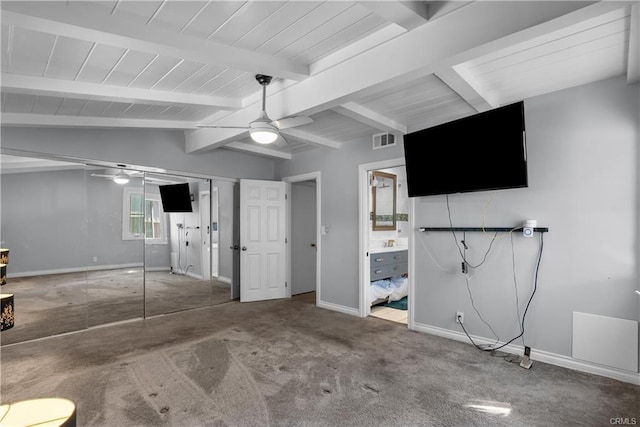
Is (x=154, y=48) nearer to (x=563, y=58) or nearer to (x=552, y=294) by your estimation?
(x=563, y=58)

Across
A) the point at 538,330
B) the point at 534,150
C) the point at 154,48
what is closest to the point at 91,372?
the point at 154,48

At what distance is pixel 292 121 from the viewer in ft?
9.30

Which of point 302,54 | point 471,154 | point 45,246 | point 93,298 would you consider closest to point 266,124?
point 302,54

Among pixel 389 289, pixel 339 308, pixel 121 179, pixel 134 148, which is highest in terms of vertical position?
pixel 134 148

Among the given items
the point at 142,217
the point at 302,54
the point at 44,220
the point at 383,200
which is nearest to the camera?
the point at 302,54

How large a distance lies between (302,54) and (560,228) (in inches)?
109

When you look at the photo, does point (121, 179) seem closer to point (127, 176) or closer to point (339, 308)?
point (127, 176)

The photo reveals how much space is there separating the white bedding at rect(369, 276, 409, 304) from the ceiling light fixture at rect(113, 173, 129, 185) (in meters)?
3.83

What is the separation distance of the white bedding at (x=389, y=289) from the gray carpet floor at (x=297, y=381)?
44.5 inches

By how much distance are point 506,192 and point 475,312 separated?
132 cm

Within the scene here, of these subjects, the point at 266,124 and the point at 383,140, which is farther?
the point at 383,140

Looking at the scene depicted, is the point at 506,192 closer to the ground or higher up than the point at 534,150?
closer to the ground

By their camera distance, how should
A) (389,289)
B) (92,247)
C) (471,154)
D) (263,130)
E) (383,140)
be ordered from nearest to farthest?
(263,130), (471,154), (92,247), (383,140), (389,289)

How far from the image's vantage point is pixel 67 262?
3.93 metres
